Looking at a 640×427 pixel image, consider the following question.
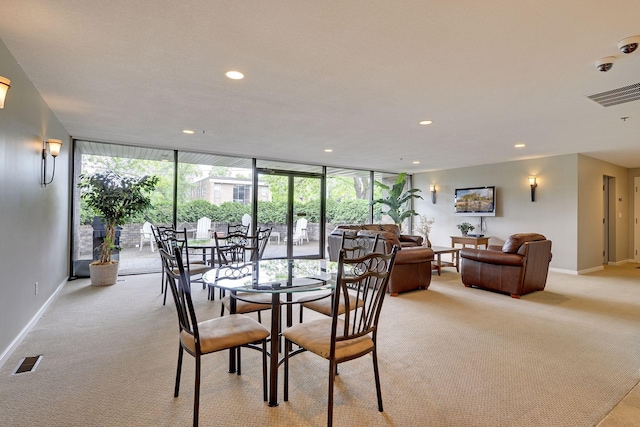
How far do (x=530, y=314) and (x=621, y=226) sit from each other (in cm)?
644

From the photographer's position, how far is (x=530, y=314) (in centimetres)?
390

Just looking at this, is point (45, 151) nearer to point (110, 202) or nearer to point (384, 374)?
point (110, 202)

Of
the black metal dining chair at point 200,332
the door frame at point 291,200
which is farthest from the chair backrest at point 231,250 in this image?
the door frame at point 291,200

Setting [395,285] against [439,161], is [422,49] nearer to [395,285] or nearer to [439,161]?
[395,285]

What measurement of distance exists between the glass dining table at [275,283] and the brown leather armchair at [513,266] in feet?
9.94

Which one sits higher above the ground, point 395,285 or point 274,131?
point 274,131

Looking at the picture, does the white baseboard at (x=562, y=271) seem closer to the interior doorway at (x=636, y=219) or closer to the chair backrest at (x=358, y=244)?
the interior doorway at (x=636, y=219)

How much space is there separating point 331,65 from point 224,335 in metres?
2.26

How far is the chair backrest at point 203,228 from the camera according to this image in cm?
679

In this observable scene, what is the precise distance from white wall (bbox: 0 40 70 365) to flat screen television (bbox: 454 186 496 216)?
27.2 ft

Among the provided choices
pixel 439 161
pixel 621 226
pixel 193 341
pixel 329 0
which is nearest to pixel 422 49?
pixel 329 0

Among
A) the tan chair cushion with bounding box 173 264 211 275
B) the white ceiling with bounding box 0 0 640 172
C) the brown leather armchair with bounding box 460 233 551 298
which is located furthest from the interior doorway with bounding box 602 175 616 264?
the tan chair cushion with bounding box 173 264 211 275

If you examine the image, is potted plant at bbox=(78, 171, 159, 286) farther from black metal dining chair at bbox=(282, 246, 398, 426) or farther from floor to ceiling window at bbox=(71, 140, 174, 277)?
black metal dining chair at bbox=(282, 246, 398, 426)

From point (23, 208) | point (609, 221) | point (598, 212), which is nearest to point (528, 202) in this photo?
point (598, 212)
